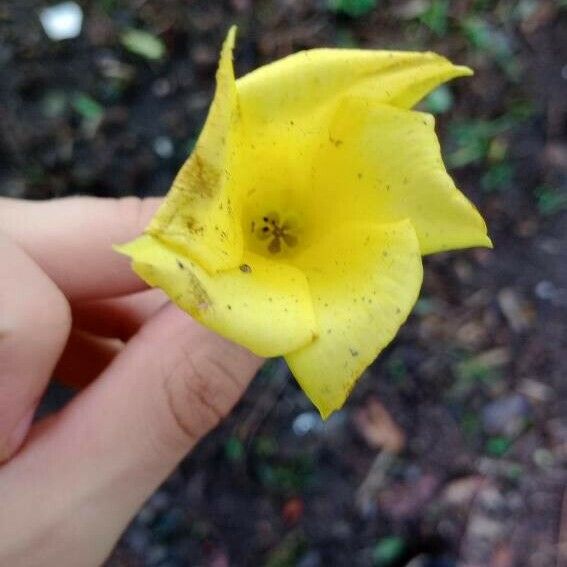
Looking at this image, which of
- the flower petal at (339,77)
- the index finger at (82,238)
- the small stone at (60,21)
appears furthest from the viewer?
the small stone at (60,21)

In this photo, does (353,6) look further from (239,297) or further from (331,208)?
(239,297)

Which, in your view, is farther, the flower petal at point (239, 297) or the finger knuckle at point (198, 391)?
the finger knuckle at point (198, 391)

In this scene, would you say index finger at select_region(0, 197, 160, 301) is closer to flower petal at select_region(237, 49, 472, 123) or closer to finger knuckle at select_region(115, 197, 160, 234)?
finger knuckle at select_region(115, 197, 160, 234)

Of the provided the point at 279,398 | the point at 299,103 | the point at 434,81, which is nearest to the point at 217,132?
the point at 299,103

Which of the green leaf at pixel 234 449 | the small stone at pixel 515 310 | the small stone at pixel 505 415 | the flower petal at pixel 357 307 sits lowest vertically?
the small stone at pixel 505 415

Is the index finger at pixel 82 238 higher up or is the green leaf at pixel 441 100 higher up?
the index finger at pixel 82 238

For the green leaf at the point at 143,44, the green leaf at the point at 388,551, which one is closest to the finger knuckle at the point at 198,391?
the green leaf at the point at 388,551

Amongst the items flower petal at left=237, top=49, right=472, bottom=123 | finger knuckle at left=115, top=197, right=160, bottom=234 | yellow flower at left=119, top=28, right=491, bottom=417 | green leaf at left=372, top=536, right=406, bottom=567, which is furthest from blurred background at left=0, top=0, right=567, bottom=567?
flower petal at left=237, top=49, right=472, bottom=123

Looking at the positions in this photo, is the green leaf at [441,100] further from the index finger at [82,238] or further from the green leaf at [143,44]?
the index finger at [82,238]
